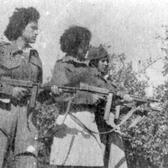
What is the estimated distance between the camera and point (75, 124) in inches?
198

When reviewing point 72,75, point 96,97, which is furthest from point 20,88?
point 96,97

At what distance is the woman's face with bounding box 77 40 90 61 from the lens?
5.23m

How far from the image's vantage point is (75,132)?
16.4ft

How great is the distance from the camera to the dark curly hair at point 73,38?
17.5 ft

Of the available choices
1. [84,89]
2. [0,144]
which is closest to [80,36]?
[84,89]

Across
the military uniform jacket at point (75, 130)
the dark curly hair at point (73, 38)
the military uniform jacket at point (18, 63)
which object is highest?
the dark curly hair at point (73, 38)

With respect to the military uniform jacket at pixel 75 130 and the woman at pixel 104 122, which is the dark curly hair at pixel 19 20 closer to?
the military uniform jacket at pixel 75 130

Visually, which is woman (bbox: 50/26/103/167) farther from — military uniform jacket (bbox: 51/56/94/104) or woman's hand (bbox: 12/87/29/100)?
woman's hand (bbox: 12/87/29/100)

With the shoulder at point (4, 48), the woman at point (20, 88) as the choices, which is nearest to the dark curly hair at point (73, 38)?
the woman at point (20, 88)

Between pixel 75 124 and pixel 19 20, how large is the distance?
1543 mm

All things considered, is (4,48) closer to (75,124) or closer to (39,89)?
(39,89)

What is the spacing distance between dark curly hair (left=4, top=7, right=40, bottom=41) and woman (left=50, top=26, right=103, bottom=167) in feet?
2.11

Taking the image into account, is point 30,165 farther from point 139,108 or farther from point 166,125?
point 166,125

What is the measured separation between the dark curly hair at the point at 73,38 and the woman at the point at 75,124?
0.15 metres
